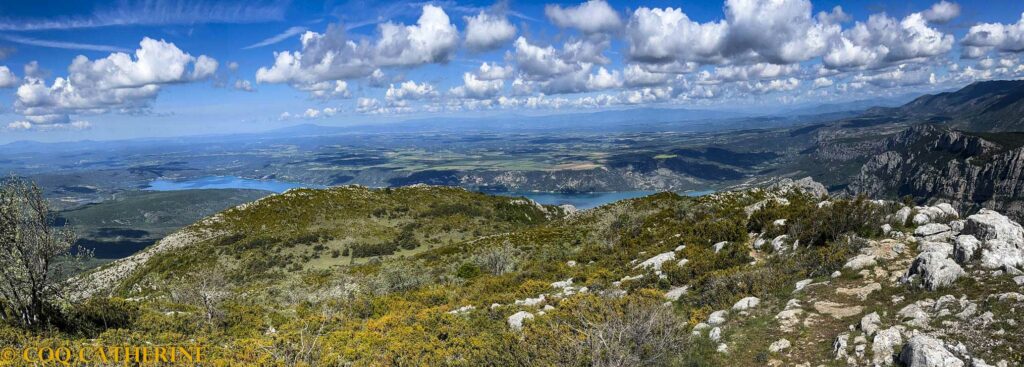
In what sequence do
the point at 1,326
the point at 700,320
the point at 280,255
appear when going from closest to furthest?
the point at 700,320
the point at 1,326
the point at 280,255

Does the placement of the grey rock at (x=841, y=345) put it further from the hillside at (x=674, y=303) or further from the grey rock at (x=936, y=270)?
the grey rock at (x=936, y=270)

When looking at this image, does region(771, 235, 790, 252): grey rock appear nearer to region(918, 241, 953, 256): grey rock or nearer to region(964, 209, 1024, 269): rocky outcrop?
region(918, 241, 953, 256): grey rock

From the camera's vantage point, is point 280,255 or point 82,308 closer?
point 82,308

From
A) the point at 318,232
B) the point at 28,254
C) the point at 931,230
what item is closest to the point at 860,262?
the point at 931,230

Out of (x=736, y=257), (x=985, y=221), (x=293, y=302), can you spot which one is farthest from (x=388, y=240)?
(x=985, y=221)

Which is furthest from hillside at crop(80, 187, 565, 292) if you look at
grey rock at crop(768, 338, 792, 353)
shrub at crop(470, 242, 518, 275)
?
grey rock at crop(768, 338, 792, 353)

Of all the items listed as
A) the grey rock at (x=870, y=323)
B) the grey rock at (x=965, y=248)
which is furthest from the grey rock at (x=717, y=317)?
the grey rock at (x=965, y=248)

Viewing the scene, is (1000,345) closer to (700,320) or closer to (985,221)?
(700,320)
